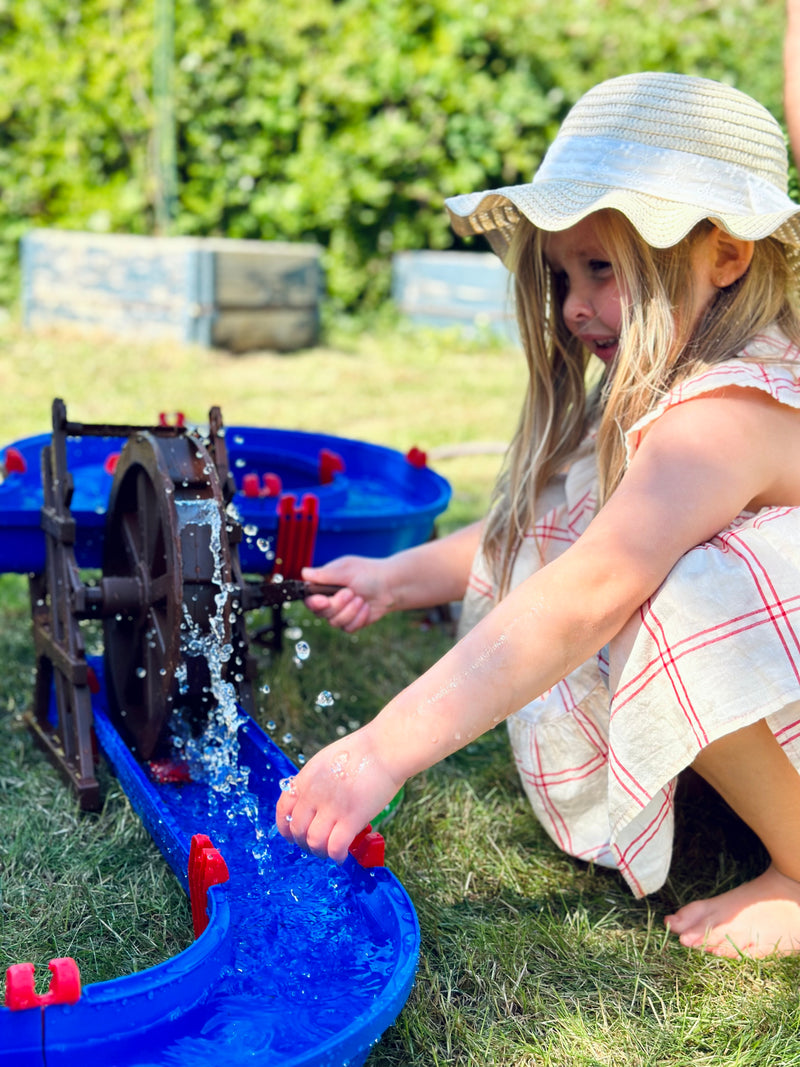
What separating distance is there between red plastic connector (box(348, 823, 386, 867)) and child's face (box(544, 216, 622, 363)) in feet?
2.67

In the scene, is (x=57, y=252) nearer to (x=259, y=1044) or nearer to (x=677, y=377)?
(x=677, y=377)

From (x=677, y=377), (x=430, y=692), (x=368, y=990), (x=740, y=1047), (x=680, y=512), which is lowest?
(x=740, y=1047)

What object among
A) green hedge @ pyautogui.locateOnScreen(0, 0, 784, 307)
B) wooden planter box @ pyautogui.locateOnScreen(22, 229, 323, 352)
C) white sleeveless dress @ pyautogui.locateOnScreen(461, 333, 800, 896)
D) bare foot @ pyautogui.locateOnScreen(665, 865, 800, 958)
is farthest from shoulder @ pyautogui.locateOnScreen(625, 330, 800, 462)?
green hedge @ pyautogui.locateOnScreen(0, 0, 784, 307)

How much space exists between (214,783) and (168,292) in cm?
417

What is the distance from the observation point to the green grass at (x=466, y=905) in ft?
4.42

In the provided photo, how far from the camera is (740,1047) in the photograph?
1.33 m

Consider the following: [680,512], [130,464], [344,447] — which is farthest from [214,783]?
[344,447]

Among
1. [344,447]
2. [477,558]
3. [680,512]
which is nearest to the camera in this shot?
[680,512]

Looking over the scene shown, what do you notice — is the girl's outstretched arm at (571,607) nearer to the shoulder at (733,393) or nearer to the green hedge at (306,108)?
the shoulder at (733,393)

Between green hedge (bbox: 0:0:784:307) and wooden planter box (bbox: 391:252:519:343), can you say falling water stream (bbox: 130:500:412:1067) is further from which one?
green hedge (bbox: 0:0:784:307)

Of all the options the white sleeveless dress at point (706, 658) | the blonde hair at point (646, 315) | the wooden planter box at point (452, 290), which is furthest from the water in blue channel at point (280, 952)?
the wooden planter box at point (452, 290)

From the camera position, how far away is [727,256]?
160cm

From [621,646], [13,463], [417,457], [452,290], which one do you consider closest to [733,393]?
[621,646]

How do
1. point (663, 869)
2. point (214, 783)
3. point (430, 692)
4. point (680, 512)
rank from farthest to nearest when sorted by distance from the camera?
point (214, 783) → point (663, 869) → point (680, 512) → point (430, 692)
